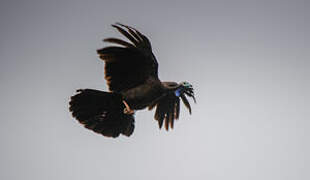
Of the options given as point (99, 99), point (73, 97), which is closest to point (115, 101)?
point (99, 99)

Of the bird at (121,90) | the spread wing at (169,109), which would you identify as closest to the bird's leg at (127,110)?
the bird at (121,90)

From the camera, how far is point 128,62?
15.4 feet

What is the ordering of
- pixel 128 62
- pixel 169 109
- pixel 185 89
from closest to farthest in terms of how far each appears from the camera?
pixel 128 62
pixel 185 89
pixel 169 109

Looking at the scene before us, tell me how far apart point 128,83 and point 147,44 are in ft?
2.02

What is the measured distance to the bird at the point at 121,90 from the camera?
15.1ft

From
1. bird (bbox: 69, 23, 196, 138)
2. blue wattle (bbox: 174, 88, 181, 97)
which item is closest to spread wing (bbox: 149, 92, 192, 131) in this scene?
blue wattle (bbox: 174, 88, 181, 97)

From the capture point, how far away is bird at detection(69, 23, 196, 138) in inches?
181

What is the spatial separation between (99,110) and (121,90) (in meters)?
0.47

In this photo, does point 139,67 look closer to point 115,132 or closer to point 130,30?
point 130,30

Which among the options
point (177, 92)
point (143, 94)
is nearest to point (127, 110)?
point (143, 94)

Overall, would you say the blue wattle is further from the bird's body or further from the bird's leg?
the bird's leg

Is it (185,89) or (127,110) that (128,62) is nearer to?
(127,110)

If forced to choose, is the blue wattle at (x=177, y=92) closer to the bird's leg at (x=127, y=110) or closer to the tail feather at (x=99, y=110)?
the bird's leg at (x=127, y=110)

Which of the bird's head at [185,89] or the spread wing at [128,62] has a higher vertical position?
the spread wing at [128,62]
